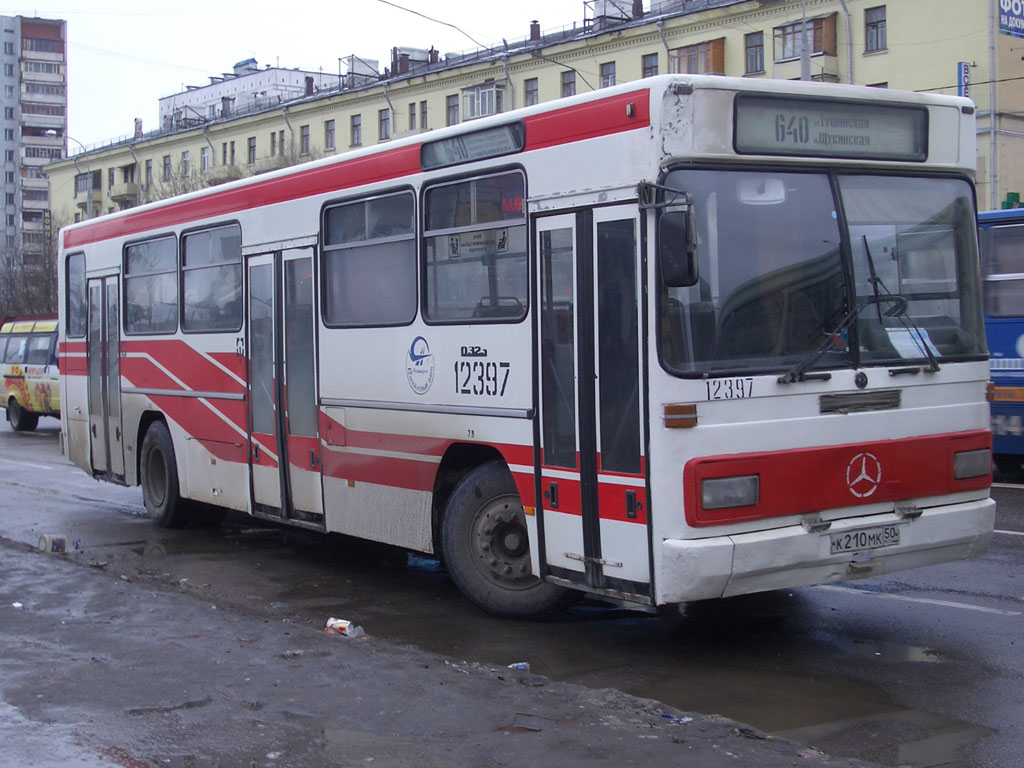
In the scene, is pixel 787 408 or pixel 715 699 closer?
pixel 715 699

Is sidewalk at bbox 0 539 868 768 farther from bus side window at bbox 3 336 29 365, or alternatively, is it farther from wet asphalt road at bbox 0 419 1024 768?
bus side window at bbox 3 336 29 365

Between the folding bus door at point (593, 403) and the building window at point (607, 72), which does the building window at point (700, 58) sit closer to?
the building window at point (607, 72)

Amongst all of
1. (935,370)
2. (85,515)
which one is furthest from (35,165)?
(935,370)

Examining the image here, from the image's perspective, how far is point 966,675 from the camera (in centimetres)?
684

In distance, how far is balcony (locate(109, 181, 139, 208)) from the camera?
273 feet

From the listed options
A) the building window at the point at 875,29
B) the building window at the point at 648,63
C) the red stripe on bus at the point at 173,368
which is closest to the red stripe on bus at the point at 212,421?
the red stripe on bus at the point at 173,368

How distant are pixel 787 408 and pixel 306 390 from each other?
178 inches

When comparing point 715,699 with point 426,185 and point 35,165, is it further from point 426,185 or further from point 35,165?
point 35,165

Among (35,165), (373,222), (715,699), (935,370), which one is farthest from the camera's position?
(35,165)

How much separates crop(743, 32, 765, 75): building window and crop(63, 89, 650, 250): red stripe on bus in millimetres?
37250

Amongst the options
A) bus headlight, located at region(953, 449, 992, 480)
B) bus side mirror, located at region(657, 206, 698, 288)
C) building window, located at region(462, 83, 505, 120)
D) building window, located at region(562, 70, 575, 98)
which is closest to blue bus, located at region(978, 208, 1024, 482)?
bus headlight, located at region(953, 449, 992, 480)

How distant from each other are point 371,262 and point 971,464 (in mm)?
4373

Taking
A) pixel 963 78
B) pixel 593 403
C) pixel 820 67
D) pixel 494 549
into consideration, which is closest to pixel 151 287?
pixel 494 549

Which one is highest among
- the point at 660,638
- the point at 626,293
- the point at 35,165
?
Result: the point at 35,165
